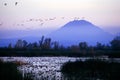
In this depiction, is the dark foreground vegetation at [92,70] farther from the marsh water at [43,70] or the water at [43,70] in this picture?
the water at [43,70]

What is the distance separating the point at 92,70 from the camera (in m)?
30.9

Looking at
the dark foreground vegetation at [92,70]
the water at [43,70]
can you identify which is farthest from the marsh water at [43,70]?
the dark foreground vegetation at [92,70]

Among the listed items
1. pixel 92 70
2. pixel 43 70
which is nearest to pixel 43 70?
pixel 43 70

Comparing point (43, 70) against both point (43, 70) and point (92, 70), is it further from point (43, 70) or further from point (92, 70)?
point (92, 70)

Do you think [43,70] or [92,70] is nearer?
[92,70]

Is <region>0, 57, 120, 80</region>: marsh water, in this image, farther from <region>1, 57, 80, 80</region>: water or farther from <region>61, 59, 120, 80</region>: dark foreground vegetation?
<region>61, 59, 120, 80</region>: dark foreground vegetation

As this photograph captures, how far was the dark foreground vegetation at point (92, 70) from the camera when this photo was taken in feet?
86.8

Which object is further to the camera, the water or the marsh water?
the water

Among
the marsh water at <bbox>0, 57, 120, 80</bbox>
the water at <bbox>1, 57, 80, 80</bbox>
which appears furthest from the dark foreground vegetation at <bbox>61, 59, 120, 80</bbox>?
the water at <bbox>1, 57, 80, 80</bbox>

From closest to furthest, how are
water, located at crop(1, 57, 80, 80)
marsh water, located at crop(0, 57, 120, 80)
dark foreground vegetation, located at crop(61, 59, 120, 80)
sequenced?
1. marsh water, located at crop(0, 57, 120, 80)
2. water, located at crop(1, 57, 80, 80)
3. dark foreground vegetation, located at crop(61, 59, 120, 80)

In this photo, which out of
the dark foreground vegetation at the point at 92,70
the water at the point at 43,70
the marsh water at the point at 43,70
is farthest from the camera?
the dark foreground vegetation at the point at 92,70

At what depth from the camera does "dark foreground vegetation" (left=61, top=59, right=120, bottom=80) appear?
26.5 m

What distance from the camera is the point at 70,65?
33406mm

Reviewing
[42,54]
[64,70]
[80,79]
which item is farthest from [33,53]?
[80,79]
